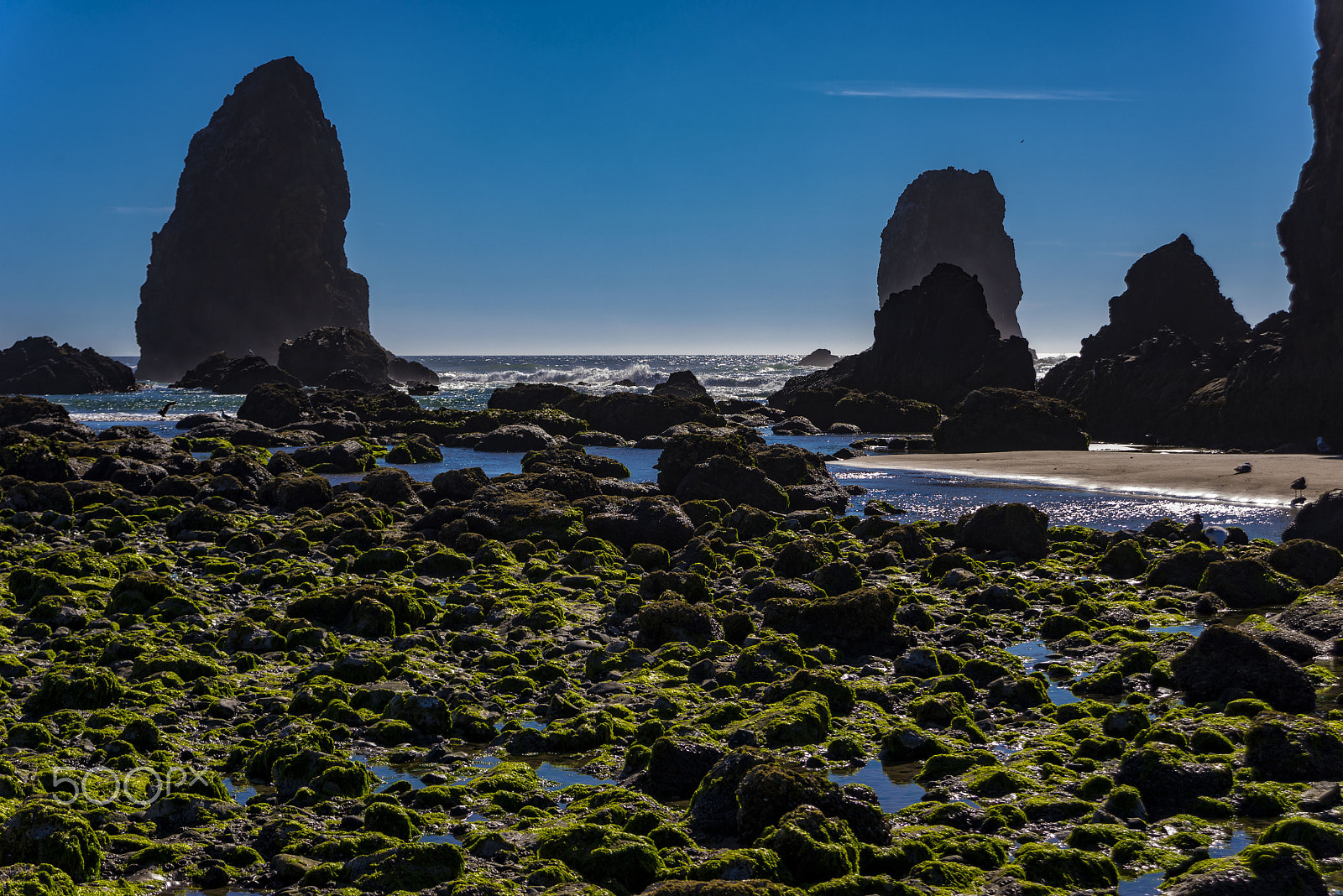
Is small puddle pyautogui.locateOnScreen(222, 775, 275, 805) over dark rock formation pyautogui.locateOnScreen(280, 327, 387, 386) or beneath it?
beneath

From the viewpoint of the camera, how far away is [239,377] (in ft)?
325

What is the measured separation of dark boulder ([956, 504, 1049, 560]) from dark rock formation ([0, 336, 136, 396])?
104 m

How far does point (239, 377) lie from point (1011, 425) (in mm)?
79081

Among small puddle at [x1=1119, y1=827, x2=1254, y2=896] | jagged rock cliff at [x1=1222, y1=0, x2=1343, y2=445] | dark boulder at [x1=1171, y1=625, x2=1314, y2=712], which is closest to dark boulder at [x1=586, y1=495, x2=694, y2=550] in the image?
dark boulder at [x1=1171, y1=625, x2=1314, y2=712]

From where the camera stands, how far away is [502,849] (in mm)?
7230

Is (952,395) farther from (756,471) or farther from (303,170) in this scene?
(303,170)

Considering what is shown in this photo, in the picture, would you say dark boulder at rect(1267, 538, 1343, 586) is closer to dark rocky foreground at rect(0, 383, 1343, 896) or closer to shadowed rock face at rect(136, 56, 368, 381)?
dark rocky foreground at rect(0, 383, 1343, 896)

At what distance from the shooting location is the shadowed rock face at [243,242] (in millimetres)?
159625

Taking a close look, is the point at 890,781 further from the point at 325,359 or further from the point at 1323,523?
the point at 325,359

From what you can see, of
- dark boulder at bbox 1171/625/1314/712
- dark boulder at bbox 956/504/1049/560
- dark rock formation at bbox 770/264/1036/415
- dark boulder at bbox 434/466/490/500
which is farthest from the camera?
dark rock formation at bbox 770/264/1036/415

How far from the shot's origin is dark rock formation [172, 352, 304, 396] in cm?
9725

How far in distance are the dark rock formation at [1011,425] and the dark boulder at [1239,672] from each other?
3929 cm

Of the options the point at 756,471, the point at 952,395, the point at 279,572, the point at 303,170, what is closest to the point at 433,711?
the point at 279,572

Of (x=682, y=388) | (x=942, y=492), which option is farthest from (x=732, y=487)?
(x=682, y=388)
